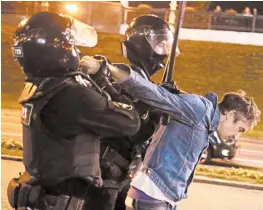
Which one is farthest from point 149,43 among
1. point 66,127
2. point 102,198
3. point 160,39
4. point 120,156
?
point 66,127

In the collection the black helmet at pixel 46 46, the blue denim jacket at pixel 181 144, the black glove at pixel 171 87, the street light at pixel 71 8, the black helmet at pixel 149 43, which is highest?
the black helmet at pixel 46 46

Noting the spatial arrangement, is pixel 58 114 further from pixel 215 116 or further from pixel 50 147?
pixel 215 116

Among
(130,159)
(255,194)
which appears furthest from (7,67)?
(130,159)

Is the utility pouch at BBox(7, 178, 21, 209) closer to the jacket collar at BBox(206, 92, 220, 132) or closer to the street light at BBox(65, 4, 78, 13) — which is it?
the jacket collar at BBox(206, 92, 220, 132)

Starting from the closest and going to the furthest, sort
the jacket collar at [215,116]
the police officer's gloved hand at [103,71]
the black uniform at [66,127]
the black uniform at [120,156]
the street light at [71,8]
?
the black uniform at [66,127]
the police officer's gloved hand at [103,71]
the jacket collar at [215,116]
the black uniform at [120,156]
the street light at [71,8]

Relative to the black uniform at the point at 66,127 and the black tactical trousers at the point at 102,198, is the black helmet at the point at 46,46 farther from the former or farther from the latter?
the black tactical trousers at the point at 102,198

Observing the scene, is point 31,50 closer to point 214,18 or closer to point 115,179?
point 115,179

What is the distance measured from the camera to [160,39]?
11.4ft

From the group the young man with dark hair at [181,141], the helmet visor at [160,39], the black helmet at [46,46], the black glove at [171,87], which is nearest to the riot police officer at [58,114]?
the black helmet at [46,46]

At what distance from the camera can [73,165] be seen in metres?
2.58

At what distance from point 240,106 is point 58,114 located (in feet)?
3.38

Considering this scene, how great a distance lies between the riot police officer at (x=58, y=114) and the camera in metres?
2.52

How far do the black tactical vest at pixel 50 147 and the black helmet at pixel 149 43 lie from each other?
101 centimetres

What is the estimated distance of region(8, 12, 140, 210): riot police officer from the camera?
99.2 inches
